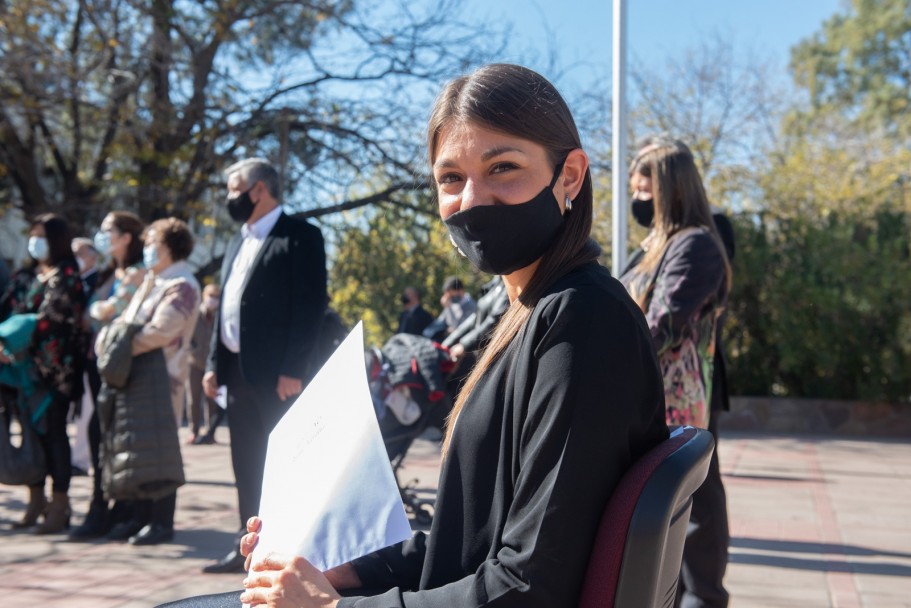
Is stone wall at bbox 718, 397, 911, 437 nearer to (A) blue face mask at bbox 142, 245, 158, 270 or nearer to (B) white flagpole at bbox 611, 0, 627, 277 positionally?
(B) white flagpole at bbox 611, 0, 627, 277

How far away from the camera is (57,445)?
606cm

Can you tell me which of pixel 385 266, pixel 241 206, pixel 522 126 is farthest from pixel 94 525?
pixel 385 266

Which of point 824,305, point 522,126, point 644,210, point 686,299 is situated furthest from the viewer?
point 824,305

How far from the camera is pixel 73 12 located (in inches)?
490

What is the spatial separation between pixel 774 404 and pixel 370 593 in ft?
41.0

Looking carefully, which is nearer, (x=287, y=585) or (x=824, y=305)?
(x=287, y=585)

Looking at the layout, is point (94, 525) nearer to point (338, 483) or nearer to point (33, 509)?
point (33, 509)

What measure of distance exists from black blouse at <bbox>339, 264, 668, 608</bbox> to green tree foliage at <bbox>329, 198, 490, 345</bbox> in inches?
446

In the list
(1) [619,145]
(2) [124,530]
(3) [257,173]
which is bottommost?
(2) [124,530]

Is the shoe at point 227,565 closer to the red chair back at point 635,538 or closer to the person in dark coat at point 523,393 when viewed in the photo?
the person in dark coat at point 523,393

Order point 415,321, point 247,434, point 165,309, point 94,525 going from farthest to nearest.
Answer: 1. point 415,321
2. point 94,525
3. point 165,309
4. point 247,434

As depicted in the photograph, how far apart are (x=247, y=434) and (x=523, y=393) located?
3773 mm

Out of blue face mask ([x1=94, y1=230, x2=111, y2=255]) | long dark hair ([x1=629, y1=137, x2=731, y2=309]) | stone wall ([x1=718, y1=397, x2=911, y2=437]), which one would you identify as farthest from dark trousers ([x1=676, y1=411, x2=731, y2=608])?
stone wall ([x1=718, y1=397, x2=911, y2=437])

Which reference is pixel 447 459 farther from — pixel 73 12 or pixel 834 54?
pixel 834 54
